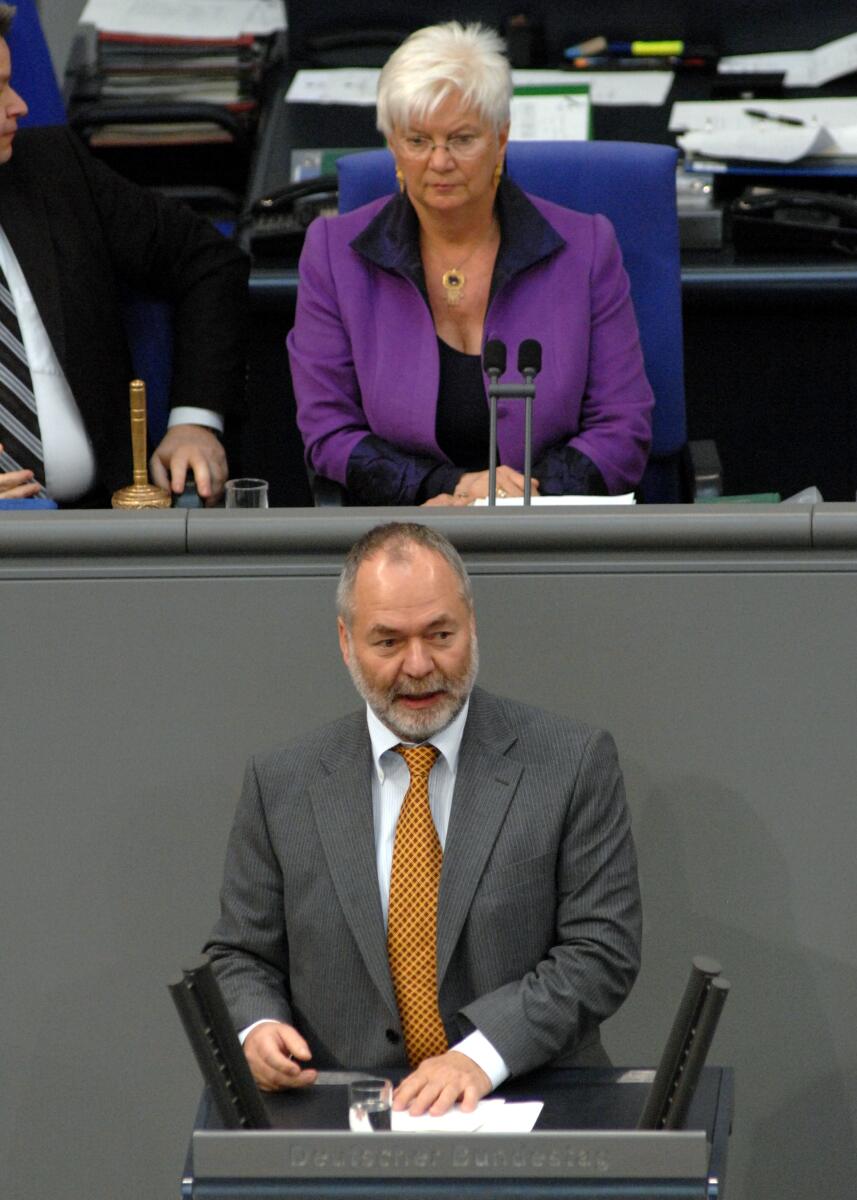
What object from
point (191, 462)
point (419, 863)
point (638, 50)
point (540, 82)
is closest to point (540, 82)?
point (540, 82)

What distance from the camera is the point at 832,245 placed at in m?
4.00

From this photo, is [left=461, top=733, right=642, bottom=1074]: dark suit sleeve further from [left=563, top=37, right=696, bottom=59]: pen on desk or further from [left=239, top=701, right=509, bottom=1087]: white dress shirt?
[left=563, top=37, right=696, bottom=59]: pen on desk

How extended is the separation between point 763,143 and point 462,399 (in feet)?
3.92

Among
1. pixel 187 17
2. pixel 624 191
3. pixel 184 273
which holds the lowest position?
pixel 184 273

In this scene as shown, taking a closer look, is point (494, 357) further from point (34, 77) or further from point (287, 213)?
point (287, 213)

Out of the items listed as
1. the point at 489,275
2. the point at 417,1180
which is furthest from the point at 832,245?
the point at 417,1180

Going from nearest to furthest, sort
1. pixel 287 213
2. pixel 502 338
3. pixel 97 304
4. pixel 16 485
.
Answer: pixel 16 485 < pixel 502 338 < pixel 97 304 < pixel 287 213

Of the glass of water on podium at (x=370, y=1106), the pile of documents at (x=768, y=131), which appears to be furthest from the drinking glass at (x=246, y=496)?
the pile of documents at (x=768, y=131)

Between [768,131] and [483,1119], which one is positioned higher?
[768,131]

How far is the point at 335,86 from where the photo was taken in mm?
4691

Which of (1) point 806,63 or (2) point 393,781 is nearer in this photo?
(2) point 393,781

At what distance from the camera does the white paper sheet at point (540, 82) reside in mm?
4586

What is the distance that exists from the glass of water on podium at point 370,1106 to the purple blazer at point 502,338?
4.57 feet

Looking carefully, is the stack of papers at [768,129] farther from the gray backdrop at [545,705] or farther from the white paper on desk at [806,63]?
the gray backdrop at [545,705]
